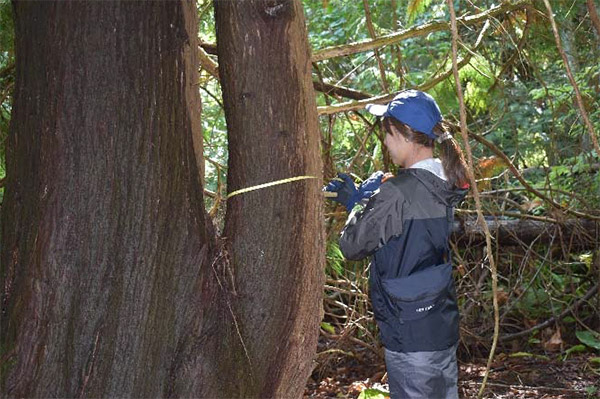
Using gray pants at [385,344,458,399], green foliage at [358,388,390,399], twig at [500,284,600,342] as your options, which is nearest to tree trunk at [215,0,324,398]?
gray pants at [385,344,458,399]

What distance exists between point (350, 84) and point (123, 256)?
630 cm

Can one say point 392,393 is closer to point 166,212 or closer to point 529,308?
point 166,212

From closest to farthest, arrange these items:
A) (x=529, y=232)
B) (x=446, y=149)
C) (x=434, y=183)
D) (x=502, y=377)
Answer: (x=434, y=183)
(x=446, y=149)
(x=502, y=377)
(x=529, y=232)

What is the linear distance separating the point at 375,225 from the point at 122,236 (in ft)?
3.40

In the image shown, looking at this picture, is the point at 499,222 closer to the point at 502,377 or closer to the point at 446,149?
the point at 502,377

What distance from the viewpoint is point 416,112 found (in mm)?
3086

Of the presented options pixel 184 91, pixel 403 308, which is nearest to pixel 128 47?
pixel 184 91

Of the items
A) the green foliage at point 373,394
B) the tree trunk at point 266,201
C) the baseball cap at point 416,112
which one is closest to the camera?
the tree trunk at point 266,201

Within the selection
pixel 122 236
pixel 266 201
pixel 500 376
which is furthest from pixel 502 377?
pixel 122 236

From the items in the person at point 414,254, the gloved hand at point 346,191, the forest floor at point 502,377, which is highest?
the gloved hand at point 346,191

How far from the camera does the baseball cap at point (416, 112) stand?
308 centimetres

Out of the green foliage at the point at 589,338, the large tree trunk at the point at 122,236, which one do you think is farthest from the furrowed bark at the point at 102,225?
the green foliage at the point at 589,338

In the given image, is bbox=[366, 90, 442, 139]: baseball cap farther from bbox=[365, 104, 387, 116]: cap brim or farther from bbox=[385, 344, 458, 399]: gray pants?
bbox=[385, 344, 458, 399]: gray pants

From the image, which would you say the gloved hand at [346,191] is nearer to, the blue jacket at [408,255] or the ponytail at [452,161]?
the blue jacket at [408,255]
